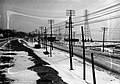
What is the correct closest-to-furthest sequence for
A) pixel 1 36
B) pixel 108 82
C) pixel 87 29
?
pixel 108 82 → pixel 87 29 → pixel 1 36

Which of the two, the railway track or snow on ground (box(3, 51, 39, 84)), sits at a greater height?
snow on ground (box(3, 51, 39, 84))

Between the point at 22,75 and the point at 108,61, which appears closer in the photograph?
the point at 22,75

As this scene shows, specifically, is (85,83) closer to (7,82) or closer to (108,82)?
(108,82)

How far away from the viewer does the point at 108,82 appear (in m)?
12.8

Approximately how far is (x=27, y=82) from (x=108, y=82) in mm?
6216

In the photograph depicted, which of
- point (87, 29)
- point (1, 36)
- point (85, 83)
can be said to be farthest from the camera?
point (1, 36)

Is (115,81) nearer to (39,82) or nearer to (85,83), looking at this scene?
(85,83)

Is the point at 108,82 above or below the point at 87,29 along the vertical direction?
below

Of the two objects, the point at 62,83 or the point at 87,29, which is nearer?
the point at 62,83

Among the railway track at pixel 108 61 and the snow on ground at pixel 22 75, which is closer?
the snow on ground at pixel 22 75

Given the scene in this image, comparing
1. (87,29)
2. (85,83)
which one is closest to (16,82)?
(85,83)

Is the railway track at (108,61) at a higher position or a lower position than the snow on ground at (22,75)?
lower

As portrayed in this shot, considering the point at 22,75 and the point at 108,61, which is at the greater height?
the point at 22,75

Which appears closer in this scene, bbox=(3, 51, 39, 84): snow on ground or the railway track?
bbox=(3, 51, 39, 84): snow on ground
